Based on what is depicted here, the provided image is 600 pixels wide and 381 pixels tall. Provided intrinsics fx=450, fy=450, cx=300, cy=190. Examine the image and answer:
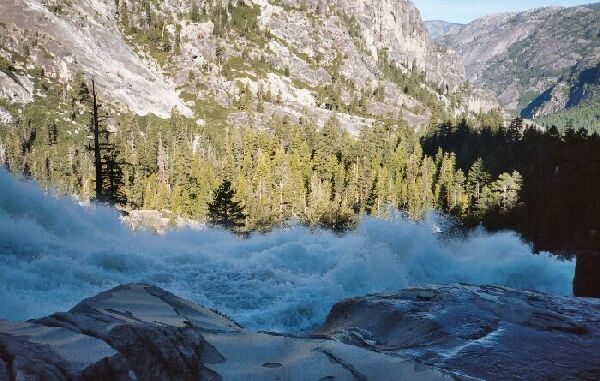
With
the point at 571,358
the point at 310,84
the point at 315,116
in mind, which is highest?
the point at 310,84

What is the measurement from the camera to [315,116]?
158125 millimetres

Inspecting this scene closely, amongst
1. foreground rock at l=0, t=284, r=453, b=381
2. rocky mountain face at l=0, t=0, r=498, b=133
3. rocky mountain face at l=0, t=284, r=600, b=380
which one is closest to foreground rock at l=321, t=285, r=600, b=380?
rocky mountain face at l=0, t=284, r=600, b=380

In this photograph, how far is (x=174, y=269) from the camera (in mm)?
17766

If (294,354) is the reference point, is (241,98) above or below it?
above

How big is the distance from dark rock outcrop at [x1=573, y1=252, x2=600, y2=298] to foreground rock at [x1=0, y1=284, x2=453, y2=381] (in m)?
20.9

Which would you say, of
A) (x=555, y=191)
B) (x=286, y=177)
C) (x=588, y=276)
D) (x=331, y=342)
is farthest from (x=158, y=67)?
(x=331, y=342)

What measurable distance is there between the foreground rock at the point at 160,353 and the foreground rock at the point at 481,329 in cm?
202

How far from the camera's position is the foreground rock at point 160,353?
4.55 m

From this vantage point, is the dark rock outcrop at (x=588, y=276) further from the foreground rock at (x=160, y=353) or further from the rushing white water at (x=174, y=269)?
the foreground rock at (x=160, y=353)

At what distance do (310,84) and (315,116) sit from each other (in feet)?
145

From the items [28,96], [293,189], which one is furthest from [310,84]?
[293,189]

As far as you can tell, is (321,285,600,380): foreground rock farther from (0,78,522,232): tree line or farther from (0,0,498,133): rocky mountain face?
(0,0,498,133): rocky mountain face

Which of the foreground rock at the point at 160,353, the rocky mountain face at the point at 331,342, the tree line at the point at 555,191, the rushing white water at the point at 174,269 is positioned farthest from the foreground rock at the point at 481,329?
the tree line at the point at 555,191

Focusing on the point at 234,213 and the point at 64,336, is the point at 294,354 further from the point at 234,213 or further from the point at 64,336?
the point at 234,213
